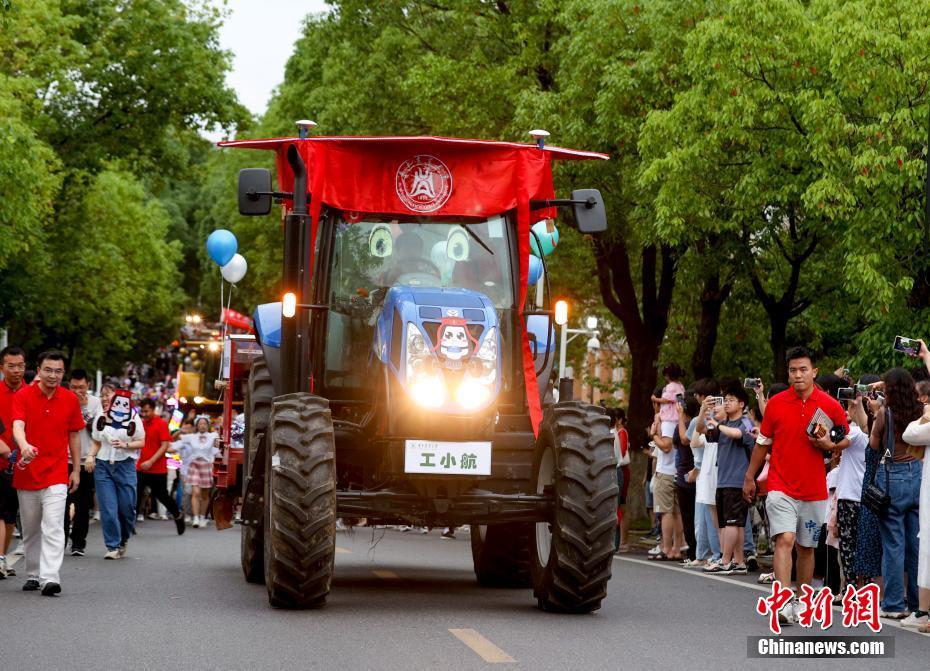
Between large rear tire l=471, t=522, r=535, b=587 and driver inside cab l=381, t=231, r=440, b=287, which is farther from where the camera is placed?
large rear tire l=471, t=522, r=535, b=587

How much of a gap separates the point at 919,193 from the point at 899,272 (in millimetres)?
985

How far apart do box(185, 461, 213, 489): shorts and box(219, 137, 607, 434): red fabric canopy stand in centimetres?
1622

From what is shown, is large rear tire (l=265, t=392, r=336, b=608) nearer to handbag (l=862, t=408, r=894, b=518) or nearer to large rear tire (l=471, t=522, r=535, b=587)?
large rear tire (l=471, t=522, r=535, b=587)

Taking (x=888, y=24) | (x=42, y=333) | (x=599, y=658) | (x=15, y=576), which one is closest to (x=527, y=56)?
(x=888, y=24)

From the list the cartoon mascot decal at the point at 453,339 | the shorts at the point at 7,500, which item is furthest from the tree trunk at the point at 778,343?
the cartoon mascot decal at the point at 453,339

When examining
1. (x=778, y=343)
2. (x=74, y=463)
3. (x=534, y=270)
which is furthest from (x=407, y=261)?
(x=778, y=343)

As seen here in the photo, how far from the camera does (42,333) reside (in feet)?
184

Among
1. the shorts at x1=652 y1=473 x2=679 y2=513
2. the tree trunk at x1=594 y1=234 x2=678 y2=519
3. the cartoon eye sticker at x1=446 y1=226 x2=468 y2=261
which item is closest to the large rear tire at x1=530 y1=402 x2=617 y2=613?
the cartoon eye sticker at x1=446 y1=226 x2=468 y2=261

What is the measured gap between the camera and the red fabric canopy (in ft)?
43.0

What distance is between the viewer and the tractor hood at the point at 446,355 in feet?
40.0

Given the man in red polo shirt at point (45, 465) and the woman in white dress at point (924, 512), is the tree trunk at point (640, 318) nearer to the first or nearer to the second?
the man in red polo shirt at point (45, 465)

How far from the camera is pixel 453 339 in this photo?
40.1 feet

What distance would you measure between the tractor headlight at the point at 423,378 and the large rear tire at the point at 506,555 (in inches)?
114

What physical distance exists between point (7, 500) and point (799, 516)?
7095 mm
